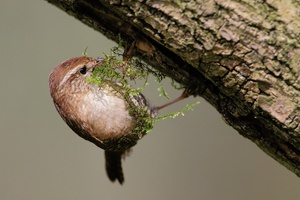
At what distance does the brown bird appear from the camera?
1.78 m

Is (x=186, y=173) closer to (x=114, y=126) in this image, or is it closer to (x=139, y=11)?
(x=114, y=126)

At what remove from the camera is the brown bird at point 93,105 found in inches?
70.1

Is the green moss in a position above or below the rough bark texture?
above

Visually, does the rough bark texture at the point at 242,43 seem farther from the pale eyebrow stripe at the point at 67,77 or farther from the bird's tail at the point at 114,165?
the bird's tail at the point at 114,165

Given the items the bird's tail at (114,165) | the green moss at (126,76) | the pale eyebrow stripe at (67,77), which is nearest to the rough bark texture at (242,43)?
the green moss at (126,76)

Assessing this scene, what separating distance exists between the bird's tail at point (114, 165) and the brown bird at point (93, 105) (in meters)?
0.48

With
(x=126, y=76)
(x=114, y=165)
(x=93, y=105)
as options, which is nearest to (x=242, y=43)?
(x=126, y=76)

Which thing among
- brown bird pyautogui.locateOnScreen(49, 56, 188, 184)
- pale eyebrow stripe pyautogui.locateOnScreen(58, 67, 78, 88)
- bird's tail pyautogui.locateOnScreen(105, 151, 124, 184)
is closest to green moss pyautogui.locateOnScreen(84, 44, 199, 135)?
brown bird pyautogui.locateOnScreen(49, 56, 188, 184)

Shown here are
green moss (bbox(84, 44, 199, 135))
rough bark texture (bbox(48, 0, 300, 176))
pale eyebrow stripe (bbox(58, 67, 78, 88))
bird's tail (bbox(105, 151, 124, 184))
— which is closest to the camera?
rough bark texture (bbox(48, 0, 300, 176))

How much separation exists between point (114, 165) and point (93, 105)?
0.67 metres

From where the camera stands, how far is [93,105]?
1793 millimetres

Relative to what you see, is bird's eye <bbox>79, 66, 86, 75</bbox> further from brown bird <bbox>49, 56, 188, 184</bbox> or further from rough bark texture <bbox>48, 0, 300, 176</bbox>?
rough bark texture <bbox>48, 0, 300, 176</bbox>

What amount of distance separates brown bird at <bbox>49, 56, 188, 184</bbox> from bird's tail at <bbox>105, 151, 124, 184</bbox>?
18.9 inches

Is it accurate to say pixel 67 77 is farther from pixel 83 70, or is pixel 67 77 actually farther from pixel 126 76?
pixel 126 76
